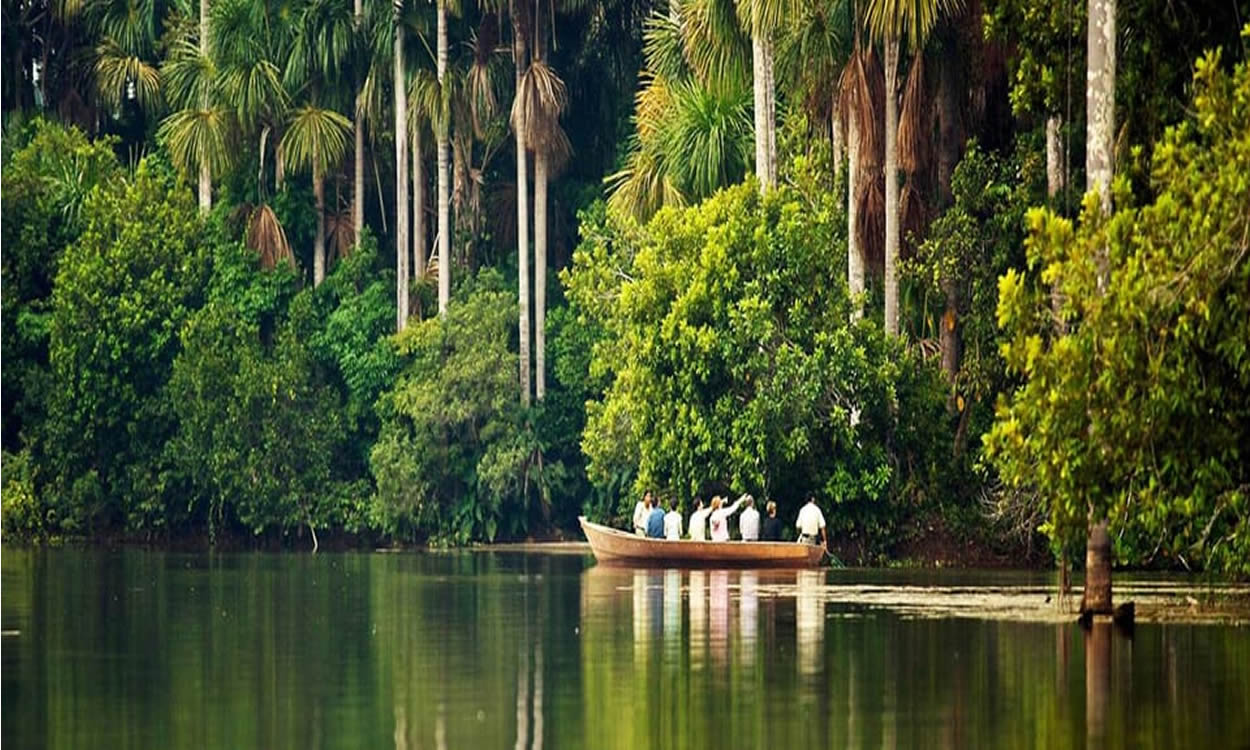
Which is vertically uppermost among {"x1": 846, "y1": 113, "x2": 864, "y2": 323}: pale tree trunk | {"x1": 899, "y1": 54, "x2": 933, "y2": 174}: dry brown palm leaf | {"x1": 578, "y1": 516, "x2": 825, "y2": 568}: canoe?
{"x1": 899, "y1": 54, "x2": 933, "y2": 174}: dry brown palm leaf

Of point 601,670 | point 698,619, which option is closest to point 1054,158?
point 698,619

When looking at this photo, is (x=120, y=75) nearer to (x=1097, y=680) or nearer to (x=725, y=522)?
(x=725, y=522)

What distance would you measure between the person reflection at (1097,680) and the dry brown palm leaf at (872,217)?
776 inches

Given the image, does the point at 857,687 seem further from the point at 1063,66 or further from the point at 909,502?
the point at 909,502

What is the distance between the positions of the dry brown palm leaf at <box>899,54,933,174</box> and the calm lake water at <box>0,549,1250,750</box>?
10.4 metres

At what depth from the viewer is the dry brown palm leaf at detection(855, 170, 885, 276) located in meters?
49.0

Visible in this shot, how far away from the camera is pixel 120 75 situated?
66.2m

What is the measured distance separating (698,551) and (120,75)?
84.7 ft

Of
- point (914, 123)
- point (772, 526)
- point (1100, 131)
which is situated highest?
point (914, 123)

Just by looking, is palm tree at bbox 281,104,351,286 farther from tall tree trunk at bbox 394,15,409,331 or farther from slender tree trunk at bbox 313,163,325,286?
slender tree trunk at bbox 313,163,325,286

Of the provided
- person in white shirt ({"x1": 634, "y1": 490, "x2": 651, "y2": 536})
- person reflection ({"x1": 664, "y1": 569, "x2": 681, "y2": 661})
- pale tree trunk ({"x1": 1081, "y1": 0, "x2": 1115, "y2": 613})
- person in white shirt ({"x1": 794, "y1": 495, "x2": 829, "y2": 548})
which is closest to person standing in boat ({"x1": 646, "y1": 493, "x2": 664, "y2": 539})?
person in white shirt ({"x1": 634, "y1": 490, "x2": 651, "y2": 536})

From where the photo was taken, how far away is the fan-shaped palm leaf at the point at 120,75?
6638 centimetres

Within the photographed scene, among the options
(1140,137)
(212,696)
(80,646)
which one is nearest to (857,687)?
(212,696)

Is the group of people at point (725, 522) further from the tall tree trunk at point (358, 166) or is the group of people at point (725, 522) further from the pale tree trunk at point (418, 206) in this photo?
the tall tree trunk at point (358, 166)
